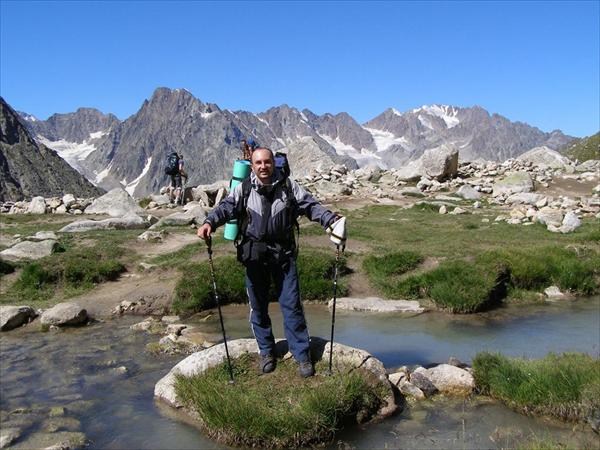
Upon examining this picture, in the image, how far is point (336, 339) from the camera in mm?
14133

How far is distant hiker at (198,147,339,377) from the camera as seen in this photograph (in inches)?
357

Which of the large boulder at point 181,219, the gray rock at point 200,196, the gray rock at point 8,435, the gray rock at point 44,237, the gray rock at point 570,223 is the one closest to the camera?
the gray rock at point 8,435

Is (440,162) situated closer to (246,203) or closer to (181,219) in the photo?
(181,219)

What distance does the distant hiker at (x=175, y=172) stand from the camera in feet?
119

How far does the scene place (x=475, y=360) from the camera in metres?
10.4

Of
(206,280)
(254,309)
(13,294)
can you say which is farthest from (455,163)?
(254,309)

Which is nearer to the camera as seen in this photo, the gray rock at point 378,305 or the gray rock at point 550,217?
the gray rock at point 378,305

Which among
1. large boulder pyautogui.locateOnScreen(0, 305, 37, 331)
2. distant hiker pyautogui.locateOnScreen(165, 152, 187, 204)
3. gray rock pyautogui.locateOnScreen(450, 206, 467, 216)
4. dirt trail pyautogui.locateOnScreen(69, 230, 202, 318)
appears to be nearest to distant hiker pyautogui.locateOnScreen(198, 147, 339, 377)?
dirt trail pyautogui.locateOnScreen(69, 230, 202, 318)

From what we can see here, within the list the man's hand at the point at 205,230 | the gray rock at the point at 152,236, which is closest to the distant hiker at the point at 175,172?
the gray rock at the point at 152,236

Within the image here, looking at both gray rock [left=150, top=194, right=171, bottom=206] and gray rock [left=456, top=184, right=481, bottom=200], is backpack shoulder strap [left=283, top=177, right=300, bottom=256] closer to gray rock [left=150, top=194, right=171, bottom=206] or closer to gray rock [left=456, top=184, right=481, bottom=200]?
gray rock [left=150, top=194, right=171, bottom=206]

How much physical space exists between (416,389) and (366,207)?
2634cm

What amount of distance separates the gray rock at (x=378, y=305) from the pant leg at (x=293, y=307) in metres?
7.58

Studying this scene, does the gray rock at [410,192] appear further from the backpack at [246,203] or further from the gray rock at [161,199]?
the backpack at [246,203]

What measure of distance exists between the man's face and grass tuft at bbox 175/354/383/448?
3.34 m
